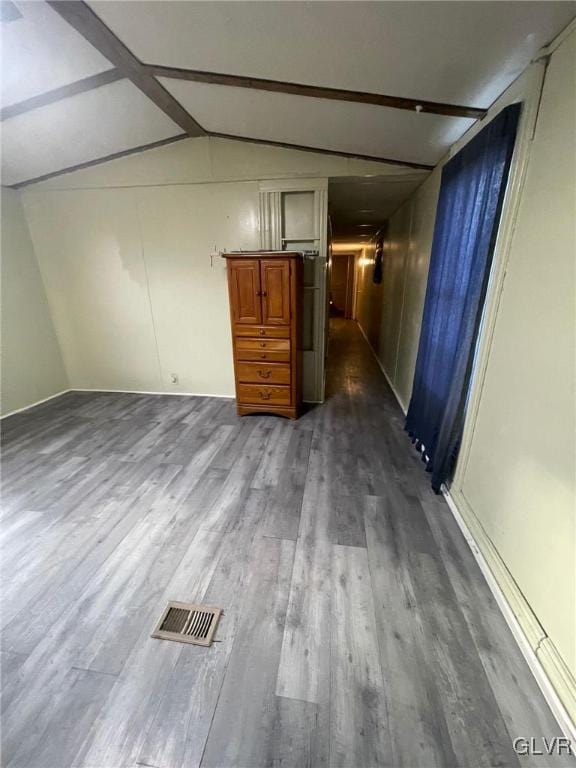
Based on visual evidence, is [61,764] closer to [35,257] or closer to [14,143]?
[14,143]

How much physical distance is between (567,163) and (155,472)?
9.11 feet

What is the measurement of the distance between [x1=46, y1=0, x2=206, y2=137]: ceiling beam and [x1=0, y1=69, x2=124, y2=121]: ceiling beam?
103 mm

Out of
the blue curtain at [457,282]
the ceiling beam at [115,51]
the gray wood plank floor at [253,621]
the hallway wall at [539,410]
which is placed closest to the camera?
the gray wood plank floor at [253,621]

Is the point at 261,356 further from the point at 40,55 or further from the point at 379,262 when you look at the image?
the point at 379,262

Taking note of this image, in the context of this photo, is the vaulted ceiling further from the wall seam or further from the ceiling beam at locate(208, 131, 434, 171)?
the wall seam

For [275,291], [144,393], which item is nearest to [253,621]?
[275,291]

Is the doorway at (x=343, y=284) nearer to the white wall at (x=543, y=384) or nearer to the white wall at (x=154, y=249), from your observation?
the white wall at (x=154, y=249)

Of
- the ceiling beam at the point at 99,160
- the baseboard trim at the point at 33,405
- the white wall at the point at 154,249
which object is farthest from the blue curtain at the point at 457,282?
the baseboard trim at the point at 33,405

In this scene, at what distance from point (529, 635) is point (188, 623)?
135 centimetres

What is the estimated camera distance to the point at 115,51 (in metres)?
1.61

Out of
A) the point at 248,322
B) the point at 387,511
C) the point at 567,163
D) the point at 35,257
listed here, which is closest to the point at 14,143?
the point at 35,257

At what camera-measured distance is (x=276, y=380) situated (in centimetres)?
298

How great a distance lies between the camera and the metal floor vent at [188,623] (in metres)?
1.20

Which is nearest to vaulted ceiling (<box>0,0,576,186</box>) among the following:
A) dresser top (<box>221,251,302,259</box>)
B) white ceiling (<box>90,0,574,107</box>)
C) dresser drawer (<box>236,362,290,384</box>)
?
white ceiling (<box>90,0,574,107</box>)
